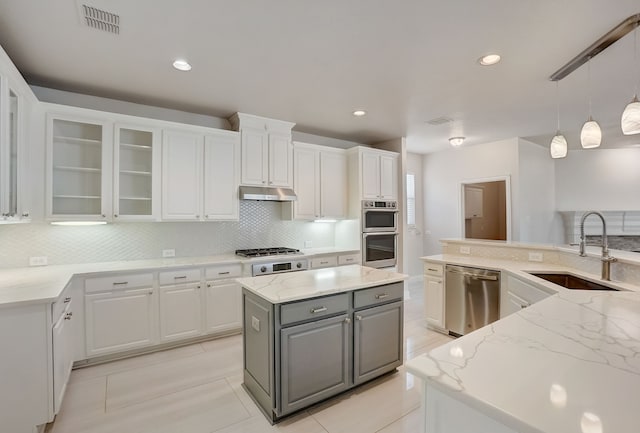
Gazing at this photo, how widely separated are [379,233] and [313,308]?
110 inches

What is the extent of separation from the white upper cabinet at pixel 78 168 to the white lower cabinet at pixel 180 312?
3.34 feet

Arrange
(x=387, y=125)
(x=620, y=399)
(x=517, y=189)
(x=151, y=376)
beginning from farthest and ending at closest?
(x=517, y=189) → (x=387, y=125) → (x=151, y=376) → (x=620, y=399)

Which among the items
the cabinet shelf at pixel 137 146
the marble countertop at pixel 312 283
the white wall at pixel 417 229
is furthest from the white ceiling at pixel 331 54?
the white wall at pixel 417 229

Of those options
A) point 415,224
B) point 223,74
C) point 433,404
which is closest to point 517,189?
point 415,224

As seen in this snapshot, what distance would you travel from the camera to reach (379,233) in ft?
15.7

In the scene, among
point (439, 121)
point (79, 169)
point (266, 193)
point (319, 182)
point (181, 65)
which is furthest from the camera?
point (319, 182)

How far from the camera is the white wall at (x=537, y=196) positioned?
5.34 meters

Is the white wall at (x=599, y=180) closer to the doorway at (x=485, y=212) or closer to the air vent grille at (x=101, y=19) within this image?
the doorway at (x=485, y=212)

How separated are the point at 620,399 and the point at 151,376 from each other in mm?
3118

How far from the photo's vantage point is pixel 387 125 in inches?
176

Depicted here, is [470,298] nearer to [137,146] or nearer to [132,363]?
[132,363]

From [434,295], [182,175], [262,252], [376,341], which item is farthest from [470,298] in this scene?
[182,175]

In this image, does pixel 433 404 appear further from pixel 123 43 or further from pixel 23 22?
pixel 23 22

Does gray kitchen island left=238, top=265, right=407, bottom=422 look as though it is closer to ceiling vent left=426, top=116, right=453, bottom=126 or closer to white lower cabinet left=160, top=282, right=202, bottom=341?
white lower cabinet left=160, top=282, right=202, bottom=341
